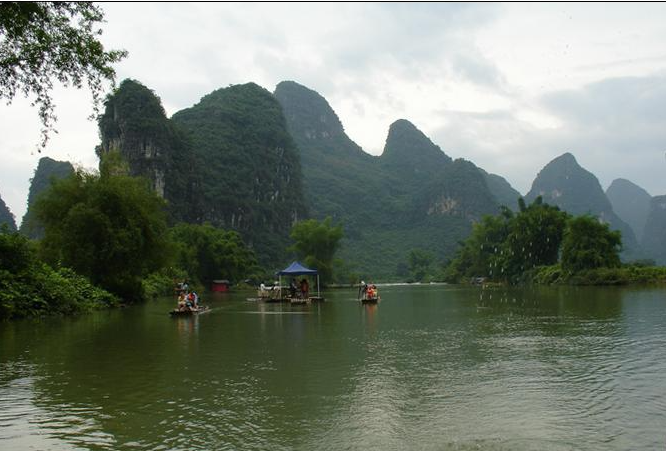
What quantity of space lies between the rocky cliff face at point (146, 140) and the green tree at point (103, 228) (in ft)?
206

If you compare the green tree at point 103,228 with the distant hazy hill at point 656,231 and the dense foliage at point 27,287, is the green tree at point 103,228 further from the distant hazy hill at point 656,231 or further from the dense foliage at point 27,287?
the distant hazy hill at point 656,231

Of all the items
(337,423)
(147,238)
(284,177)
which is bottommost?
(337,423)

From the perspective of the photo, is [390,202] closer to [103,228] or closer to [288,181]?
[288,181]

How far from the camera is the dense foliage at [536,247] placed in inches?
2082

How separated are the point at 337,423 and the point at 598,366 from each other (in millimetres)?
5223

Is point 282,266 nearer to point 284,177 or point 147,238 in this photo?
point 284,177

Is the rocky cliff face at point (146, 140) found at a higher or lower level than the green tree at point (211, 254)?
higher

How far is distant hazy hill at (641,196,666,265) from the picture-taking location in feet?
554

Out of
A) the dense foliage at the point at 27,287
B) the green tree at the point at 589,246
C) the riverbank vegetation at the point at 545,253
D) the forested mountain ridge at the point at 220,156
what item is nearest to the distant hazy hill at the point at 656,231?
the riverbank vegetation at the point at 545,253

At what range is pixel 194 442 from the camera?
5664 millimetres

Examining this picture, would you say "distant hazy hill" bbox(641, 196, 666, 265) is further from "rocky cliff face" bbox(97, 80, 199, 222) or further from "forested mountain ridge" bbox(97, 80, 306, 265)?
"rocky cliff face" bbox(97, 80, 199, 222)

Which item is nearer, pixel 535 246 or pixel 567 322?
pixel 567 322

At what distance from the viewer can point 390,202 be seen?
17212 cm

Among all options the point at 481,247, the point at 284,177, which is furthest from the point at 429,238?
the point at 481,247
